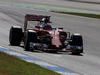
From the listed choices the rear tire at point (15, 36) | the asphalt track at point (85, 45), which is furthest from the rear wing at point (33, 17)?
the asphalt track at point (85, 45)

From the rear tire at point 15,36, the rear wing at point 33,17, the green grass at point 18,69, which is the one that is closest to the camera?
the green grass at point 18,69

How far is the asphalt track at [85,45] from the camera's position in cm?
1155

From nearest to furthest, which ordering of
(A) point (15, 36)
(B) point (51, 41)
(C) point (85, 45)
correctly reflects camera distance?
(B) point (51, 41) → (A) point (15, 36) → (C) point (85, 45)

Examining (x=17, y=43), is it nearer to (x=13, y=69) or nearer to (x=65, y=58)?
(x=65, y=58)

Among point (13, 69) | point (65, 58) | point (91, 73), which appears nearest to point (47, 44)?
point (65, 58)

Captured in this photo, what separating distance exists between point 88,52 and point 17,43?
303cm

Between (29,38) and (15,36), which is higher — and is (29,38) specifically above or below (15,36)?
above

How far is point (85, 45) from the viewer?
17250mm

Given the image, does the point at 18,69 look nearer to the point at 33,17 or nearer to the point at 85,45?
the point at 33,17

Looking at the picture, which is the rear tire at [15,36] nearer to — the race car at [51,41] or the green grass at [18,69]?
the race car at [51,41]

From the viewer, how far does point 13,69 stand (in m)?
9.12

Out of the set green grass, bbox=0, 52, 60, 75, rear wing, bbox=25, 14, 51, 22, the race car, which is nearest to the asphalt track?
the race car

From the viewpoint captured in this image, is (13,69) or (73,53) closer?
(13,69)

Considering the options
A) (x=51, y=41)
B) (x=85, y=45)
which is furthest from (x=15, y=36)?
(x=85, y=45)
